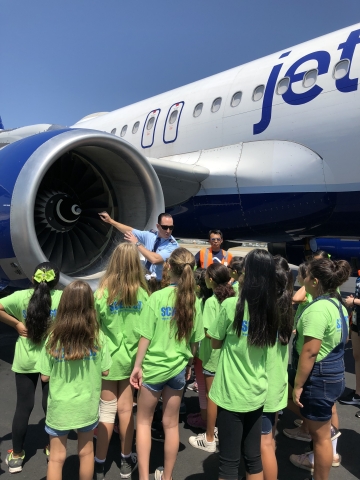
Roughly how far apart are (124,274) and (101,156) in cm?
236

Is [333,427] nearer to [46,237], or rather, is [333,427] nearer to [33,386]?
[33,386]

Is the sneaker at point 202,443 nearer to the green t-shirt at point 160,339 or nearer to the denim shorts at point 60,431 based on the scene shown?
the green t-shirt at point 160,339

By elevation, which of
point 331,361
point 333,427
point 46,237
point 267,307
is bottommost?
point 333,427

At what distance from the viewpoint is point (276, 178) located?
5.46m

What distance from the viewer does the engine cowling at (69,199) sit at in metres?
3.71

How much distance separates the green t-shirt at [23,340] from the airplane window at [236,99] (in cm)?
426

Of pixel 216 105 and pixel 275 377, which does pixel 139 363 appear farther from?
pixel 216 105

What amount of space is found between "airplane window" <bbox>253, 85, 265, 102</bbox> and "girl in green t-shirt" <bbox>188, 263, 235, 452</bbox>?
11.7 ft

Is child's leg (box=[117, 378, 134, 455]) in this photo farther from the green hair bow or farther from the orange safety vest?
the orange safety vest

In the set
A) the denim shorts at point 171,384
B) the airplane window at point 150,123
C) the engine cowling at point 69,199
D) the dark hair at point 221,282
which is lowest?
the denim shorts at point 171,384

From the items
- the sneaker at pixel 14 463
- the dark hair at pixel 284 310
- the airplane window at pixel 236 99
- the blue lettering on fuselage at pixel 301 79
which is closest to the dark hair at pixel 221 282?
the dark hair at pixel 284 310

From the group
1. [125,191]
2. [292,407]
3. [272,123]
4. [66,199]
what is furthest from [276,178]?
[292,407]

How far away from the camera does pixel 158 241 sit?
152 inches

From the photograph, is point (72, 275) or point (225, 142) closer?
point (72, 275)
